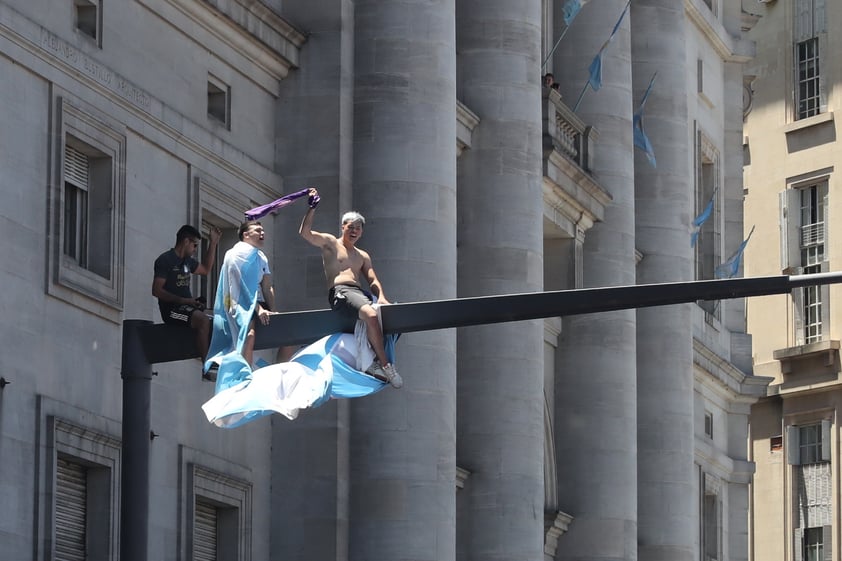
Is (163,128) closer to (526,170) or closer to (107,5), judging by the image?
(107,5)

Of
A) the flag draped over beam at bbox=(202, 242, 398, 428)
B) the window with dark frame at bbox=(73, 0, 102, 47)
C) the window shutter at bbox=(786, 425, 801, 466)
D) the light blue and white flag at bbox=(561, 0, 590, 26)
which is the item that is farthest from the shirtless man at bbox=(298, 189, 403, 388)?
the window shutter at bbox=(786, 425, 801, 466)

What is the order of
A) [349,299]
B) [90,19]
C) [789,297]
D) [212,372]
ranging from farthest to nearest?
[789,297] → [90,19] → [212,372] → [349,299]

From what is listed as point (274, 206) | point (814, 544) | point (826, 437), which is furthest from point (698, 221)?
point (274, 206)

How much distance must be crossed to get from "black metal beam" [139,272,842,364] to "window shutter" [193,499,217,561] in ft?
42.2

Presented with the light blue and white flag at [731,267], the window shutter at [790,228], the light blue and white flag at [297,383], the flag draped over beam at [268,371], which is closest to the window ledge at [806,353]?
the window shutter at [790,228]

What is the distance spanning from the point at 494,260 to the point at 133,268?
476 inches

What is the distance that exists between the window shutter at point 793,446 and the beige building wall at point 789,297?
4cm

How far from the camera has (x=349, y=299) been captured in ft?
68.8

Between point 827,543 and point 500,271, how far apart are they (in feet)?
136

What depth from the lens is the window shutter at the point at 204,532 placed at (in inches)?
1289

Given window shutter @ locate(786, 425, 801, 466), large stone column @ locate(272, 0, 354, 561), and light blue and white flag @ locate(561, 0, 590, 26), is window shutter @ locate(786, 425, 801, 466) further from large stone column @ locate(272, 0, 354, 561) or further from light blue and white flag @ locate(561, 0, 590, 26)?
large stone column @ locate(272, 0, 354, 561)

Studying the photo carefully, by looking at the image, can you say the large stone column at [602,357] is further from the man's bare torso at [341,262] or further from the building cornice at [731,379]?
the man's bare torso at [341,262]

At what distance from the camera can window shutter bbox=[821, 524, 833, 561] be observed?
8006 centimetres

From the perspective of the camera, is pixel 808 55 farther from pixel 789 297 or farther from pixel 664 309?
pixel 664 309
